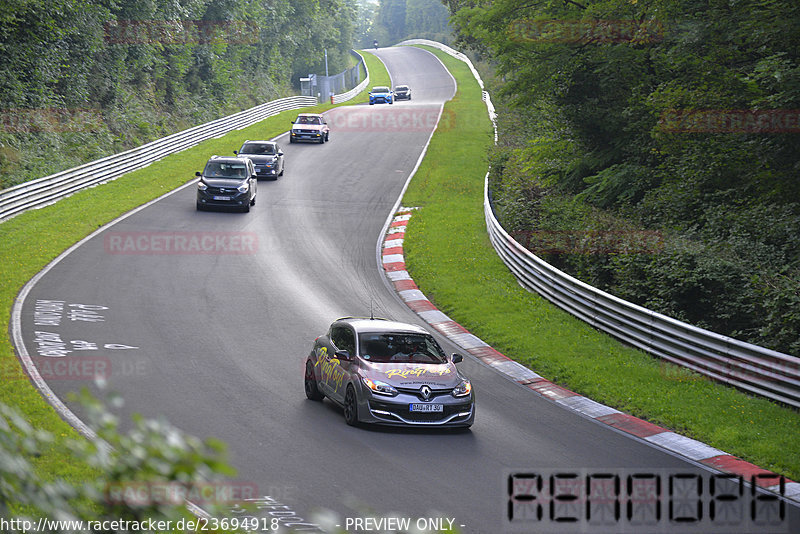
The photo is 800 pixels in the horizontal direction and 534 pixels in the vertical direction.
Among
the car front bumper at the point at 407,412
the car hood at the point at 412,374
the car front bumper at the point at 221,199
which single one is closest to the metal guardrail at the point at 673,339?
the car hood at the point at 412,374

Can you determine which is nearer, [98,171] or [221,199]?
[221,199]

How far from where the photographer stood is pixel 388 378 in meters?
12.3

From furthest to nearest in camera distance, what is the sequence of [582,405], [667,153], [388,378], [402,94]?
[402,94]
[667,153]
[582,405]
[388,378]

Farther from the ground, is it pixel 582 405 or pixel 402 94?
Answer: pixel 402 94

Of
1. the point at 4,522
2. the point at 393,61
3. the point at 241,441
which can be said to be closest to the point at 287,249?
the point at 241,441

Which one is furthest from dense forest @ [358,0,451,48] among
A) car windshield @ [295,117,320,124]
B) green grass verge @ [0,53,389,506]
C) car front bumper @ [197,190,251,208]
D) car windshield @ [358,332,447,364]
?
car windshield @ [358,332,447,364]

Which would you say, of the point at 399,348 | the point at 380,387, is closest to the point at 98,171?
the point at 399,348

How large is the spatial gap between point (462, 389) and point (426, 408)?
0.66m

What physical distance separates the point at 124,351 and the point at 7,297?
16.5 ft

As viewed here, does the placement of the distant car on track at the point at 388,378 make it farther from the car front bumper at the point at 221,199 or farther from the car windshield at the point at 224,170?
the car windshield at the point at 224,170

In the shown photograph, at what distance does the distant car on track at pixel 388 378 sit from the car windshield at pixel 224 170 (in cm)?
1728

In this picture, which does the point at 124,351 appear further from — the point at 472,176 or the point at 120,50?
the point at 120,50

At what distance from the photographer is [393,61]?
11269cm

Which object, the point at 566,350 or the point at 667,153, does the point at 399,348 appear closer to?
the point at 566,350
